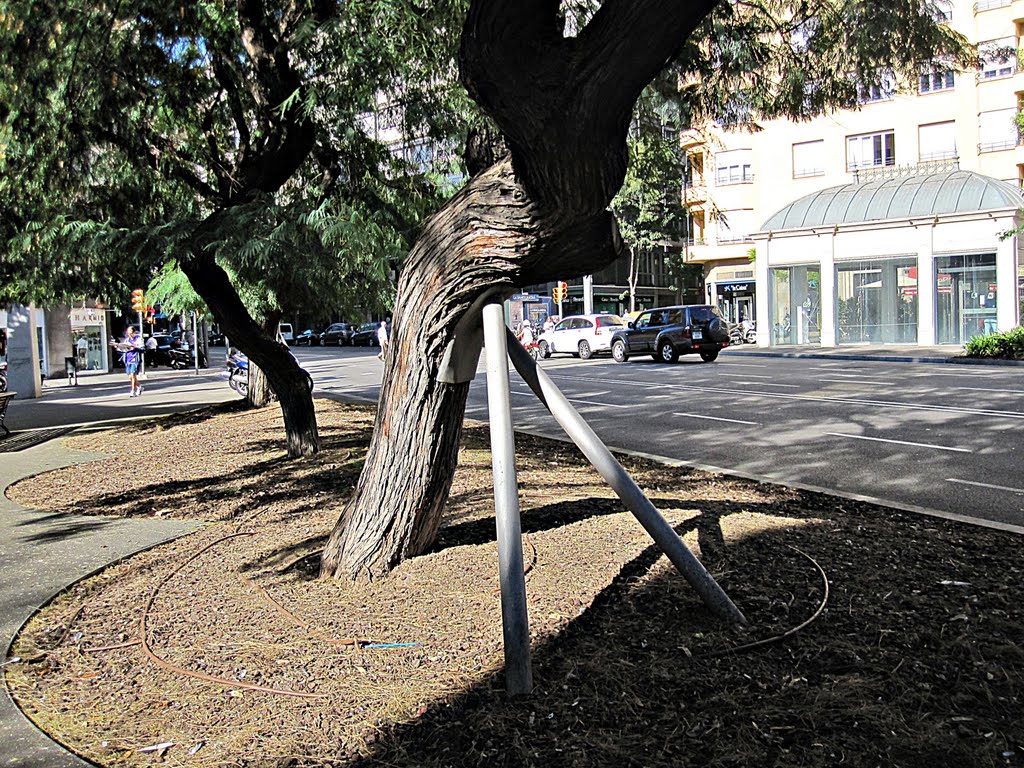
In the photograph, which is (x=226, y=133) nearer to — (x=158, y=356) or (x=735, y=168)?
(x=158, y=356)

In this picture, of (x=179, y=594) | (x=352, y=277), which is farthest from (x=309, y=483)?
(x=179, y=594)

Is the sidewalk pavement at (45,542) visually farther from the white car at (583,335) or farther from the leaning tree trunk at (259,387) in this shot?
the white car at (583,335)

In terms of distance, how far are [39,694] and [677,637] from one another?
291cm

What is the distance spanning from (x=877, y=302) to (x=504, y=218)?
34.2 m

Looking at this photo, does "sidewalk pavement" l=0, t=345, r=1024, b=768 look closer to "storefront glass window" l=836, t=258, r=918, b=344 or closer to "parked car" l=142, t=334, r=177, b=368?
"parked car" l=142, t=334, r=177, b=368

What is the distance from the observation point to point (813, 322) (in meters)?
37.5

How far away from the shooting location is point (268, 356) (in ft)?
35.7

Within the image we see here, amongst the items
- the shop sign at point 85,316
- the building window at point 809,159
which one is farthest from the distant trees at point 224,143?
the building window at point 809,159

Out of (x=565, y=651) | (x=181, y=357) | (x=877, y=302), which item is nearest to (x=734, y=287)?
(x=877, y=302)

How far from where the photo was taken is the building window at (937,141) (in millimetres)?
41969

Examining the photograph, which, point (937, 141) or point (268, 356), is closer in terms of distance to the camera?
point (268, 356)

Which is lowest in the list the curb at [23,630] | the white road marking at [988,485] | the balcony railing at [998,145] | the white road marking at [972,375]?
the curb at [23,630]

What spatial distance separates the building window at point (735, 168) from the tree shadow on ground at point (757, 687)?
1935 inches

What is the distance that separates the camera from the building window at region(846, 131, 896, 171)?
4353cm
